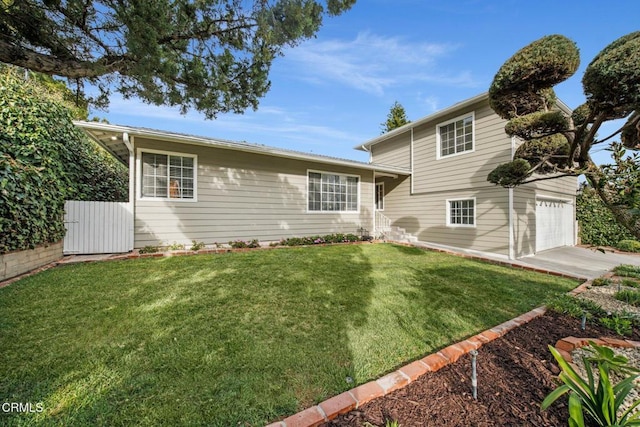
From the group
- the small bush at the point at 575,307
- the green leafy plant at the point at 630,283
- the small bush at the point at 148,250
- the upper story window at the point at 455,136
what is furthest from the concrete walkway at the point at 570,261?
the small bush at the point at 148,250

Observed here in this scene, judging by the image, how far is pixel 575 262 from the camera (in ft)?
23.4

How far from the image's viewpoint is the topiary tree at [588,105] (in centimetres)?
247

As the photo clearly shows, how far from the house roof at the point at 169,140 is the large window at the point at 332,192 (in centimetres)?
64

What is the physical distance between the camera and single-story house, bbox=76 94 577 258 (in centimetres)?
650

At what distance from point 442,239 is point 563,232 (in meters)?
5.33

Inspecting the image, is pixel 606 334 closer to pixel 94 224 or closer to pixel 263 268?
pixel 263 268

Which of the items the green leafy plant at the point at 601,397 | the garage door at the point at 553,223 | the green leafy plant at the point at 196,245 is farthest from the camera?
the garage door at the point at 553,223

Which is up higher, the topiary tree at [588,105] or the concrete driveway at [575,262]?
the topiary tree at [588,105]

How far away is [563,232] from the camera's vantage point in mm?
9922

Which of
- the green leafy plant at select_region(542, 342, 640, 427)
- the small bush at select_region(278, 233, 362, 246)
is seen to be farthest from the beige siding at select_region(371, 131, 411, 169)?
the green leafy plant at select_region(542, 342, 640, 427)

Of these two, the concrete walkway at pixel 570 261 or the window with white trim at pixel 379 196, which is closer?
the concrete walkway at pixel 570 261

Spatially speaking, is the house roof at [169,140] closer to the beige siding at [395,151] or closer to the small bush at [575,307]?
the beige siding at [395,151]

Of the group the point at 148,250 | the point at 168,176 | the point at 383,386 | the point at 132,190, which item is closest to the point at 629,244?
the point at 383,386

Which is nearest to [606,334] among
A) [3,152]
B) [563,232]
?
[3,152]
